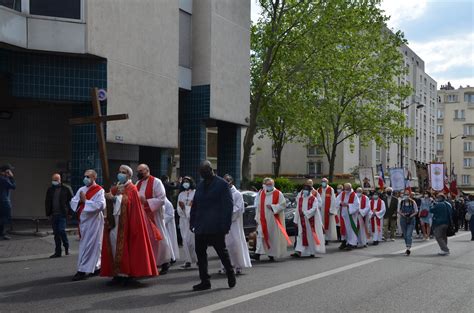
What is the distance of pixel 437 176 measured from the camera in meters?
32.7

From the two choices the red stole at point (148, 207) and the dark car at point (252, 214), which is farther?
the dark car at point (252, 214)

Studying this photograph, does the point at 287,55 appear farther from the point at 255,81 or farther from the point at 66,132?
the point at 66,132

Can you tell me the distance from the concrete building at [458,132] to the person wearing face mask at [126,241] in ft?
315

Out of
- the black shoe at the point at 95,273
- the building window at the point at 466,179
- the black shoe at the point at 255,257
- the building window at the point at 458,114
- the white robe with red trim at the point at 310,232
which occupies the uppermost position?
the building window at the point at 458,114

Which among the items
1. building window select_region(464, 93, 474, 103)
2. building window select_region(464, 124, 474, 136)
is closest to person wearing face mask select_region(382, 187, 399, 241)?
building window select_region(464, 124, 474, 136)

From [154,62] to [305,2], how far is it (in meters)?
12.2

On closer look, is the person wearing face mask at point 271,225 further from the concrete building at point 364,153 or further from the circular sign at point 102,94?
the concrete building at point 364,153

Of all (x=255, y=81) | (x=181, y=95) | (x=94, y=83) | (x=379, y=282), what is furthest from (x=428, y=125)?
(x=379, y=282)

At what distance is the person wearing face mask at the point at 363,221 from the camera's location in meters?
17.9

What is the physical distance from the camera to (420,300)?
29.7 feet

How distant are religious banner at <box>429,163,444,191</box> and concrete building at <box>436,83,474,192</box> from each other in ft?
231

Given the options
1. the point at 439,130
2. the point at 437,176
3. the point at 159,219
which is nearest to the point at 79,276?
the point at 159,219

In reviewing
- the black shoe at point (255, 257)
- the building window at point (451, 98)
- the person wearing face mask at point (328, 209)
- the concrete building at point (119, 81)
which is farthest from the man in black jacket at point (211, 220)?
the building window at point (451, 98)

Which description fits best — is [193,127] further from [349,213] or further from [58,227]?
[58,227]
